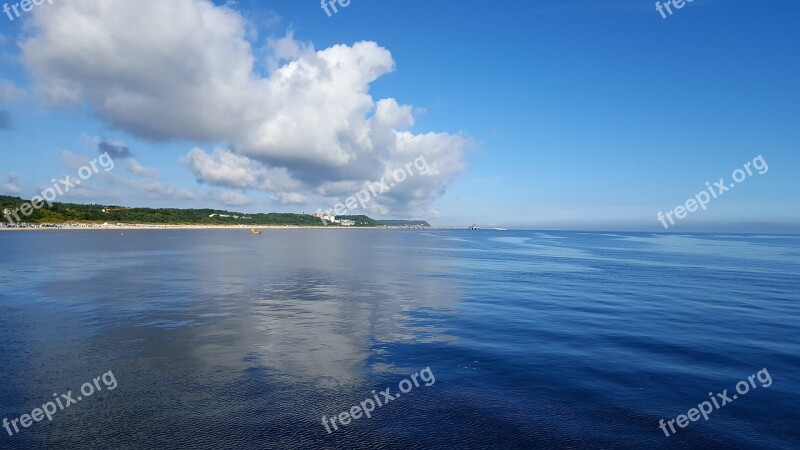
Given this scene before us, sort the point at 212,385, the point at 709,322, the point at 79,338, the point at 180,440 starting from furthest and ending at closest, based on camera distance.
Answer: the point at 709,322 → the point at 79,338 → the point at 212,385 → the point at 180,440

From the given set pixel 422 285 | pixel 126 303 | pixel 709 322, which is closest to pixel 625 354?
pixel 709 322

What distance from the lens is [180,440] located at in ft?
39.3

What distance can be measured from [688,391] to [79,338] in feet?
90.9

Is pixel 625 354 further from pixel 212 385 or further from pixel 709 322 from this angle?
pixel 212 385

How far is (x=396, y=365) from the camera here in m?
18.8

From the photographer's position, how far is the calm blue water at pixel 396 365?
12820mm

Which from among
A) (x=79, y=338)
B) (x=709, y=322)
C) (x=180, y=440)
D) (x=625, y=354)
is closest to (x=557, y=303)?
(x=709, y=322)

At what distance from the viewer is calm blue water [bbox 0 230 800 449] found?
1282 centimetres

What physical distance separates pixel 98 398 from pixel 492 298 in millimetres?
28276

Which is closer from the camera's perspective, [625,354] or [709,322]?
[625,354]

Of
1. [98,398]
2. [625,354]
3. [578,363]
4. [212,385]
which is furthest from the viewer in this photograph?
[625,354]

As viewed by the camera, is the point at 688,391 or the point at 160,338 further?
the point at 160,338

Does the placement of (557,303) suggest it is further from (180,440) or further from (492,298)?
(180,440)

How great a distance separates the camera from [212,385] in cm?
1600
